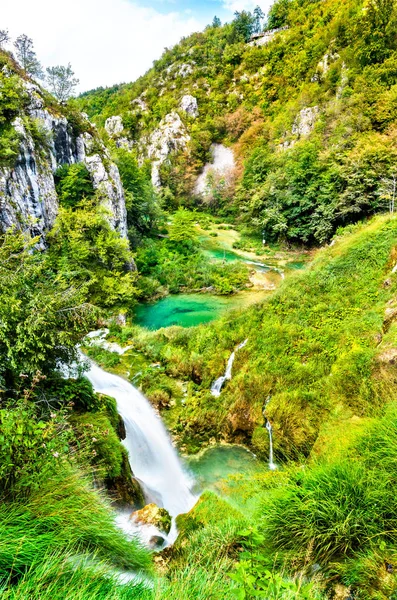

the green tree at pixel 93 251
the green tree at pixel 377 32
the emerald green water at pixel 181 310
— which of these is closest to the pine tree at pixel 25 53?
the green tree at pixel 93 251

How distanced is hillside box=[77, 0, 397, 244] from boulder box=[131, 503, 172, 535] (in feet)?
77.6

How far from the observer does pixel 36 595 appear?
5.94 feet

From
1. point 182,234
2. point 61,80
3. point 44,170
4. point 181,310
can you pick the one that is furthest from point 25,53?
point 181,310

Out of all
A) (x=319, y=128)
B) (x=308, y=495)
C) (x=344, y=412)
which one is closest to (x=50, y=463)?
(x=308, y=495)

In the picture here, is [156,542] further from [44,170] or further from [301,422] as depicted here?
[44,170]

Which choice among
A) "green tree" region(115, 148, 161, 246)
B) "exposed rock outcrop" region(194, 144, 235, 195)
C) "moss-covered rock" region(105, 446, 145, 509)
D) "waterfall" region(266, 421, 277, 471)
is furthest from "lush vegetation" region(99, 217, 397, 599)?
"exposed rock outcrop" region(194, 144, 235, 195)

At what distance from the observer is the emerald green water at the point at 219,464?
8.06 m

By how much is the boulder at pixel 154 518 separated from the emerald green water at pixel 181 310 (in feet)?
37.2

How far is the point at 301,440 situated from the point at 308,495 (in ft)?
17.9

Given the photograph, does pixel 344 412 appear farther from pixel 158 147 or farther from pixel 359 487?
pixel 158 147

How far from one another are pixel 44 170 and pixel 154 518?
1906 centimetres

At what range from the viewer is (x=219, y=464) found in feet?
28.2

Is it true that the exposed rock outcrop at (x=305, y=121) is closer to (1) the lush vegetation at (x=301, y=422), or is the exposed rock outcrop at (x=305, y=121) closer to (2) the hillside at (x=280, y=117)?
(2) the hillside at (x=280, y=117)

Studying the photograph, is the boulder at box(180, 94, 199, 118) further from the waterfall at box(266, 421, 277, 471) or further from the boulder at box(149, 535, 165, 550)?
the boulder at box(149, 535, 165, 550)
